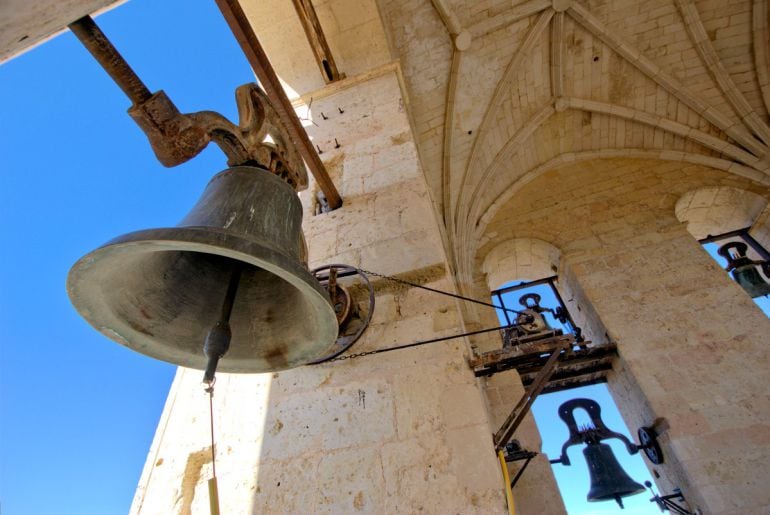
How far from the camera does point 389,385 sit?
1.69m

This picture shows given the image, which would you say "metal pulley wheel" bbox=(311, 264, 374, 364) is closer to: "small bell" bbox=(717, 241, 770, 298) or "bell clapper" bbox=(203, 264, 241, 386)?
"bell clapper" bbox=(203, 264, 241, 386)

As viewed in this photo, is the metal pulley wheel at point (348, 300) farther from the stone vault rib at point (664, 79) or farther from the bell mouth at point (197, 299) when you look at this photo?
the stone vault rib at point (664, 79)

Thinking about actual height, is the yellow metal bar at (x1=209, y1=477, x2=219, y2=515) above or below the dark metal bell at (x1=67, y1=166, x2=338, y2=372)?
below

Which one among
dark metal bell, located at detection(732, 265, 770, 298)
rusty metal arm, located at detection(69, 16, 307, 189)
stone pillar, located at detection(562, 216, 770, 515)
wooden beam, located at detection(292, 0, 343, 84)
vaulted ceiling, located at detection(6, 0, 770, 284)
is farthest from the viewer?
vaulted ceiling, located at detection(6, 0, 770, 284)

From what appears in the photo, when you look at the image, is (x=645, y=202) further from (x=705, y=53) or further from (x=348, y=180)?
(x=348, y=180)

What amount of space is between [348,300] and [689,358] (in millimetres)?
4232

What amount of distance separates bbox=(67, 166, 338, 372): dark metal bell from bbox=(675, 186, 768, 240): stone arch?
21.5 ft

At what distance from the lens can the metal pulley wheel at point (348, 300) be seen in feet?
6.28

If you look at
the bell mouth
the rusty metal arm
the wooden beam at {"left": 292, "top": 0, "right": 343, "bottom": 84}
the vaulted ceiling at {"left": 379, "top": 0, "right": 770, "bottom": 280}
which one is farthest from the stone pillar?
the rusty metal arm

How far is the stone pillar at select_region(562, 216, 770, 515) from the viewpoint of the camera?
3.35m

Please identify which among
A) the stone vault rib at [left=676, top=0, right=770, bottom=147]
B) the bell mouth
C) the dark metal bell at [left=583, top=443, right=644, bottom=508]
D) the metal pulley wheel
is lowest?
the dark metal bell at [left=583, top=443, right=644, bottom=508]

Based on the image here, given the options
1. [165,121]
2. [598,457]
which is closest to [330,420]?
[165,121]

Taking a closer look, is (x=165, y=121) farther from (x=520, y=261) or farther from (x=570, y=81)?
(x=570, y=81)

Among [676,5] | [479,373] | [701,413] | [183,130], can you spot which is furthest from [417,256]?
[676,5]
